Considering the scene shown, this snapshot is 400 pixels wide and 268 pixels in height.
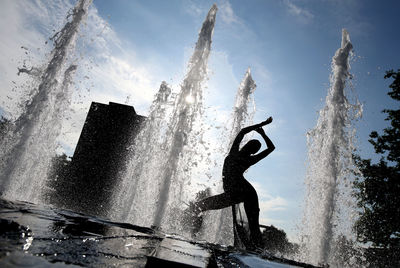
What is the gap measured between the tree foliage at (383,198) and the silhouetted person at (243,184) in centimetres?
1163

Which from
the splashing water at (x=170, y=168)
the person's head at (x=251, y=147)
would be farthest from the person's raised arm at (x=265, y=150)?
the splashing water at (x=170, y=168)

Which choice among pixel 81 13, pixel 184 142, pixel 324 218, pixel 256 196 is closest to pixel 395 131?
pixel 324 218

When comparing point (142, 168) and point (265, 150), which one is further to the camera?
point (142, 168)

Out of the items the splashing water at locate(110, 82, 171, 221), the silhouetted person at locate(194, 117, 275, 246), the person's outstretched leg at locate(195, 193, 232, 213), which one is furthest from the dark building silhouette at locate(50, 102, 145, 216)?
the silhouetted person at locate(194, 117, 275, 246)

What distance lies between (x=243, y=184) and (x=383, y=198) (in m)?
12.4

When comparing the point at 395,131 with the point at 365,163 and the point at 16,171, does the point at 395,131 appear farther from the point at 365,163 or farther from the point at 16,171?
the point at 16,171

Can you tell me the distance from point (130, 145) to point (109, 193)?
4.31m

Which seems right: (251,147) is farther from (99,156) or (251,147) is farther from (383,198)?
(99,156)

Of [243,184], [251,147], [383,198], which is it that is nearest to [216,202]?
[243,184]

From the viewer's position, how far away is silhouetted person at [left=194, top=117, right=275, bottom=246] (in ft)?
11.8

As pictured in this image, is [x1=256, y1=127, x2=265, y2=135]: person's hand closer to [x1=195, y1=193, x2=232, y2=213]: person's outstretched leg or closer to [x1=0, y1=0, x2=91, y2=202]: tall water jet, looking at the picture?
[x1=195, y1=193, x2=232, y2=213]: person's outstretched leg

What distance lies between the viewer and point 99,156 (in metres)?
20.4

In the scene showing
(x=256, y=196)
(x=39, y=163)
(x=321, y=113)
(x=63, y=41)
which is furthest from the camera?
(x=321, y=113)

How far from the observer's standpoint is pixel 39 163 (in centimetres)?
866
